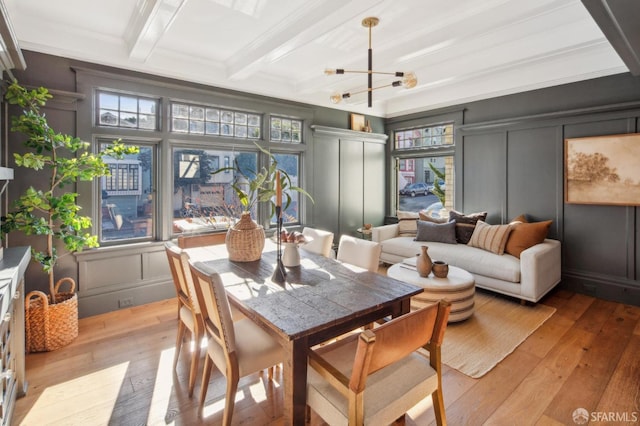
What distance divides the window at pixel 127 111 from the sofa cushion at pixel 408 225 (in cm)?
379

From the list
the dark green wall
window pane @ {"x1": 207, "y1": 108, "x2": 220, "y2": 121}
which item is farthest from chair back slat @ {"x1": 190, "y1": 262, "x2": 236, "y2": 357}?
the dark green wall

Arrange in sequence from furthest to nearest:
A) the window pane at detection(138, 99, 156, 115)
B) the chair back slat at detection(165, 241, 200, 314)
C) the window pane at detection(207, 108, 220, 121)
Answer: the window pane at detection(207, 108, 220, 121), the window pane at detection(138, 99, 156, 115), the chair back slat at detection(165, 241, 200, 314)

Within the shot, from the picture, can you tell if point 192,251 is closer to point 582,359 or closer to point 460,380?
point 460,380

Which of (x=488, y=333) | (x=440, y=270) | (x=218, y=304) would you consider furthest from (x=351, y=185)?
(x=218, y=304)

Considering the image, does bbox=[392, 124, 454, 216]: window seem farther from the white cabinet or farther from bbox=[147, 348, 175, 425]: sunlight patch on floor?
the white cabinet

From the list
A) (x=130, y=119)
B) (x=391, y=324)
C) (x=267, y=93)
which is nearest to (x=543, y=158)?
(x=267, y=93)

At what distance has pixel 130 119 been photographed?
360 centimetres

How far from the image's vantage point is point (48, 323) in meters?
2.72

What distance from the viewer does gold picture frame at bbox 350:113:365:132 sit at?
5.62 m

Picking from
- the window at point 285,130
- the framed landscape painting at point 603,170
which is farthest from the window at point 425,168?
the window at point 285,130

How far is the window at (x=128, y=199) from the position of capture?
355 cm

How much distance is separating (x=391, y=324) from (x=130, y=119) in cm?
361

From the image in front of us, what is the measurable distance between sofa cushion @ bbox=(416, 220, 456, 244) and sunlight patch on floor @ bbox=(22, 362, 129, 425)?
12.8 feet

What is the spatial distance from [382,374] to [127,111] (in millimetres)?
3631
